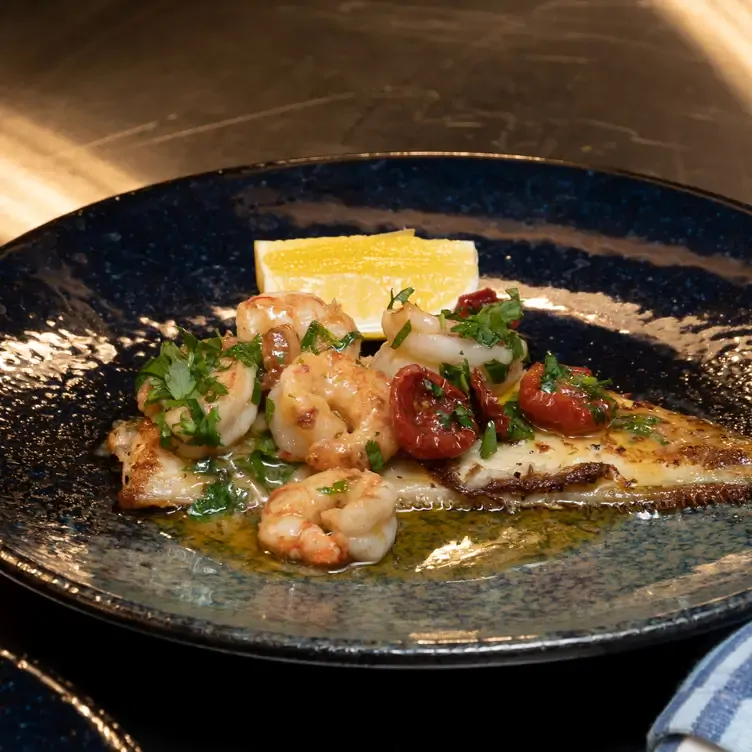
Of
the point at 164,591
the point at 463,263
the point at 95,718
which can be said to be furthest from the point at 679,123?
the point at 95,718

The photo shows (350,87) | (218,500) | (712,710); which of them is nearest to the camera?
(712,710)

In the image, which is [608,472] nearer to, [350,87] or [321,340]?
[321,340]

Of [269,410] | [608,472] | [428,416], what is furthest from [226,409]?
[608,472]

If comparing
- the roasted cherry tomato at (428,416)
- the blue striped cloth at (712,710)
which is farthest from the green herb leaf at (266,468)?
the blue striped cloth at (712,710)

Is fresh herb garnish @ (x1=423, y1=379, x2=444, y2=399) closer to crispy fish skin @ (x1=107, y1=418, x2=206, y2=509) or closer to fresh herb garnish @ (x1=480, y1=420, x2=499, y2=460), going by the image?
fresh herb garnish @ (x1=480, y1=420, x2=499, y2=460)

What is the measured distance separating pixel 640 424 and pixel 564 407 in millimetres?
254

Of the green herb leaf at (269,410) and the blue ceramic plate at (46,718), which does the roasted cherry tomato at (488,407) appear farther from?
the blue ceramic plate at (46,718)

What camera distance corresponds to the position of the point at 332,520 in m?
2.32

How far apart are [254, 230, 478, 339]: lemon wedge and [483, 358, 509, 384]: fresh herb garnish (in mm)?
606

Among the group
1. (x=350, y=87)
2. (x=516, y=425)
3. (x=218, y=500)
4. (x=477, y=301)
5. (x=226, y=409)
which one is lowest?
(x=218, y=500)

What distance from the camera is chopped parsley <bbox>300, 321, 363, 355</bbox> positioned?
2807 mm

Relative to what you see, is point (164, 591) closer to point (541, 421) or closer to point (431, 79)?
point (541, 421)

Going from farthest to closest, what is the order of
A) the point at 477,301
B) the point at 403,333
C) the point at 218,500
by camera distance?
the point at 477,301, the point at 403,333, the point at 218,500

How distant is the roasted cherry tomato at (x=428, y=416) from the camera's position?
8.50 ft
